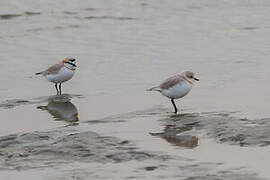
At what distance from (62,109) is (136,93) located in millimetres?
1979

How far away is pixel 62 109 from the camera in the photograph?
14.9 meters

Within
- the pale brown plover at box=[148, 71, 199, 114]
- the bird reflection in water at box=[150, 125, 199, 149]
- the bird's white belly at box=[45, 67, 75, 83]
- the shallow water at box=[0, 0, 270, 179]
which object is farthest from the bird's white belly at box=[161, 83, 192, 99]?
the bird's white belly at box=[45, 67, 75, 83]

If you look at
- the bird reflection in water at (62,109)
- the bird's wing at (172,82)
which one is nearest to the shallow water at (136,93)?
the bird reflection in water at (62,109)

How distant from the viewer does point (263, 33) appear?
23469 millimetres

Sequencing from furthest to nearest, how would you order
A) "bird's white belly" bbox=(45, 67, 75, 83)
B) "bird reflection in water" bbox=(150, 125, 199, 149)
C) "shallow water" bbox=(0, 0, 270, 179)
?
"bird's white belly" bbox=(45, 67, 75, 83)
"bird reflection in water" bbox=(150, 125, 199, 149)
"shallow water" bbox=(0, 0, 270, 179)

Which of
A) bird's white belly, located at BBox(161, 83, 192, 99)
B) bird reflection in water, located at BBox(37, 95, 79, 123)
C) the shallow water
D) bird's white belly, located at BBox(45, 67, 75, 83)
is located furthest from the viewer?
bird's white belly, located at BBox(45, 67, 75, 83)

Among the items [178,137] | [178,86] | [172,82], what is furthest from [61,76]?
[178,137]

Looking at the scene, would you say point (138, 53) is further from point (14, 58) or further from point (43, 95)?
point (43, 95)

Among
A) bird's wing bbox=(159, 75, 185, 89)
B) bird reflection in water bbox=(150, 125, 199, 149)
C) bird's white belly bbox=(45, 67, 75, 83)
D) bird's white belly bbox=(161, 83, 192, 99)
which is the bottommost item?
bird reflection in water bbox=(150, 125, 199, 149)

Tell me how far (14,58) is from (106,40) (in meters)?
4.01

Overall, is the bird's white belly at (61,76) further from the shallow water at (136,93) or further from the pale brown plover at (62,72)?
the shallow water at (136,93)

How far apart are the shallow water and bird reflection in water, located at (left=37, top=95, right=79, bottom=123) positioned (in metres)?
0.02

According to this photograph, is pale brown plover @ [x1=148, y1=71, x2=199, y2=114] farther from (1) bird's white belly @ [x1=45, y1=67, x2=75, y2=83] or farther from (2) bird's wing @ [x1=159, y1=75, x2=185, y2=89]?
(1) bird's white belly @ [x1=45, y1=67, x2=75, y2=83]

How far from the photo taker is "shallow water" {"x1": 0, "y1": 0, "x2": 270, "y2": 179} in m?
10.1
